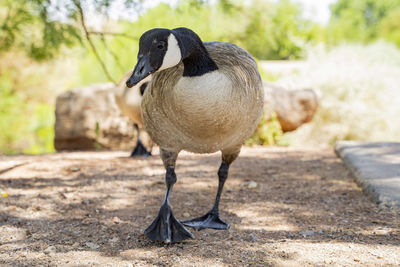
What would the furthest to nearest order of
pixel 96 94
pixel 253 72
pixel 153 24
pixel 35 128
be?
pixel 35 128 → pixel 96 94 → pixel 153 24 → pixel 253 72

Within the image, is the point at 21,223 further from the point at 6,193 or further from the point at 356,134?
the point at 356,134

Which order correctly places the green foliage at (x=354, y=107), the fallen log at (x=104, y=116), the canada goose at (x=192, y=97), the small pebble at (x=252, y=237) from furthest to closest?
the green foliage at (x=354, y=107)
the fallen log at (x=104, y=116)
the small pebble at (x=252, y=237)
the canada goose at (x=192, y=97)

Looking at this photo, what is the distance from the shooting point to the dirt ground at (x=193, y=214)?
108 inches

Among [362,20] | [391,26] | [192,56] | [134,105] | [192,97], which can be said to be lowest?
[134,105]

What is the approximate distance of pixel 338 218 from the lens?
3.74 metres

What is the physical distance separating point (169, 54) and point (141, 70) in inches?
9.2

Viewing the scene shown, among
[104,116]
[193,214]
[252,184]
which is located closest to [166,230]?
A: [193,214]

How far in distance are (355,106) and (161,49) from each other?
11.7 m

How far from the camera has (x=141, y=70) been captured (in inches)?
102

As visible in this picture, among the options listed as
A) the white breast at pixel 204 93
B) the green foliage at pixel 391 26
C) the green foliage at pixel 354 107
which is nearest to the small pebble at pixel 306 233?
the white breast at pixel 204 93

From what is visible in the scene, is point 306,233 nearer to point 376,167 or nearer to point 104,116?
point 376,167

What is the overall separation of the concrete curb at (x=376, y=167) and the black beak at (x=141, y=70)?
8.92ft

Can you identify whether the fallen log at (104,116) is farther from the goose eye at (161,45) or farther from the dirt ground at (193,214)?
the goose eye at (161,45)

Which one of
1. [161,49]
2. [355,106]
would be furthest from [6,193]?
[355,106]
